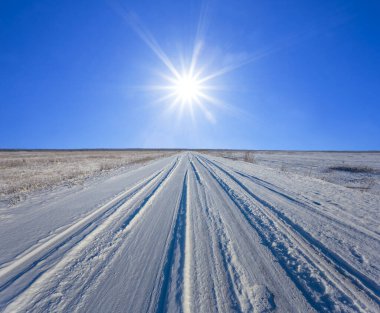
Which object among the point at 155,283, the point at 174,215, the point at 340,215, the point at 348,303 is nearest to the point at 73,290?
the point at 155,283

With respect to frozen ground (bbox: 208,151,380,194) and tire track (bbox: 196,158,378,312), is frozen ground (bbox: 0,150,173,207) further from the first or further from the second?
frozen ground (bbox: 208,151,380,194)

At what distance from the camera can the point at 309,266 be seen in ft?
8.02

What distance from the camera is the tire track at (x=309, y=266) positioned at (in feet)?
6.32

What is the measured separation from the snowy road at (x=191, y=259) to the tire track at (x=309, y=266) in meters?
0.01

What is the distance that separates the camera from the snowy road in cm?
193

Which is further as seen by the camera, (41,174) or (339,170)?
(339,170)

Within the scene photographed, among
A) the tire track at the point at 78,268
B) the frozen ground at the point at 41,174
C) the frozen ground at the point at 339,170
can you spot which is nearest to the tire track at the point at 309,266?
the tire track at the point at 78,268

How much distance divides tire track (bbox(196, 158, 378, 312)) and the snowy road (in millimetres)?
13

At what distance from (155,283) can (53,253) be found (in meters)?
1.78

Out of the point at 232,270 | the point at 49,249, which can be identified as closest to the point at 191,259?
the point at 232,270

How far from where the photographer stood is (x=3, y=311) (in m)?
1.83

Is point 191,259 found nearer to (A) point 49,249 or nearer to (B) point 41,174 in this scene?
(A) point 49,249

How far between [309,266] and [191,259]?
5.10 feet

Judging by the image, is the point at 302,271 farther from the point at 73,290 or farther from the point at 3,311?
the point at 3,311
